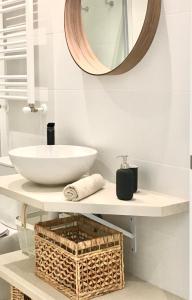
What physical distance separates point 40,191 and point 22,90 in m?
0.76

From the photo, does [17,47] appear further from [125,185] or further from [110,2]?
[125,185]

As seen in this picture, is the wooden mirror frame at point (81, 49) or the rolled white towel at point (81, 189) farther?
the wooden mirror frame at point (81, 49)

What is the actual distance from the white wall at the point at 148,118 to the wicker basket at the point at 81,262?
0.46 feet

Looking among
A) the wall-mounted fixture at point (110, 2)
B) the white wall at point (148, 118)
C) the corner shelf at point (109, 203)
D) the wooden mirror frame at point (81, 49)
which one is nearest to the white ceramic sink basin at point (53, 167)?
the corner shelf at point (109, 203)

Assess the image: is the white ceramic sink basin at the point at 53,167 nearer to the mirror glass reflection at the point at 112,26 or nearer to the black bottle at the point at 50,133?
the black bottle at the point at 50,133

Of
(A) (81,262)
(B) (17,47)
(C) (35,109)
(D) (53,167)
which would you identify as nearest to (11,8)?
(B) (17,47)

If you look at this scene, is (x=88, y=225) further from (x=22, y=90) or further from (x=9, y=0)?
(x=9, y=0)

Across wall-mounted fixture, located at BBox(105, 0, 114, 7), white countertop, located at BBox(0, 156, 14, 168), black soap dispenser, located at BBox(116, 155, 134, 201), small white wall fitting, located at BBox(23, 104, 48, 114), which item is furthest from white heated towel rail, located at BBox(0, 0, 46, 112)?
black soap dispenser, located at BBox(116, 155, 134, 201)

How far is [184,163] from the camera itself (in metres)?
1.66

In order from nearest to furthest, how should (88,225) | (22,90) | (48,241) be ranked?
(48,241)
(88,225)
(22,90)

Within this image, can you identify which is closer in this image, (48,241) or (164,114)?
(164,114)

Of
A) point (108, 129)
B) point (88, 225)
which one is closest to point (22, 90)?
point (108, 129)

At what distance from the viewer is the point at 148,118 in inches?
70.2

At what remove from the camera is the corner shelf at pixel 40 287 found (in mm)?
1761
